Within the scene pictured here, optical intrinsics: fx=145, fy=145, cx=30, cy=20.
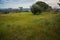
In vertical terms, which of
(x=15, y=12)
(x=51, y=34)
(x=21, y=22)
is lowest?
(x=51, y=34)

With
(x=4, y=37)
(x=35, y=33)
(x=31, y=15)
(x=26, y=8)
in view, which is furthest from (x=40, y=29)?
(x=4, y=37)

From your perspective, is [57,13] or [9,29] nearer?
[9,29]

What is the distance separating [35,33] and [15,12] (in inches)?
23.6

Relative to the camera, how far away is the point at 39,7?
3029 mm

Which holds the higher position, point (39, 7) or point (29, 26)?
point (39, 7)

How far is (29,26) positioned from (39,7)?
47 cm

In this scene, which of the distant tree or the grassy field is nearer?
the grassy field

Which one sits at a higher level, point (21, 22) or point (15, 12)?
point (15, 12)

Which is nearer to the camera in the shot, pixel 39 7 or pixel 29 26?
pixel 29 26

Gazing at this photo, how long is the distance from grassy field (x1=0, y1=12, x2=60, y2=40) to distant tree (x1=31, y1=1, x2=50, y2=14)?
9 cm

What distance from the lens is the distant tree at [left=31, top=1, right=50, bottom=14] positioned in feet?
9.85

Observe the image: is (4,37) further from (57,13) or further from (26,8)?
(57,13)

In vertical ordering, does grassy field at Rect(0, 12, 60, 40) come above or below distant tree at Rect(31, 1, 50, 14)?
below

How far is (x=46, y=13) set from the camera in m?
2.97
